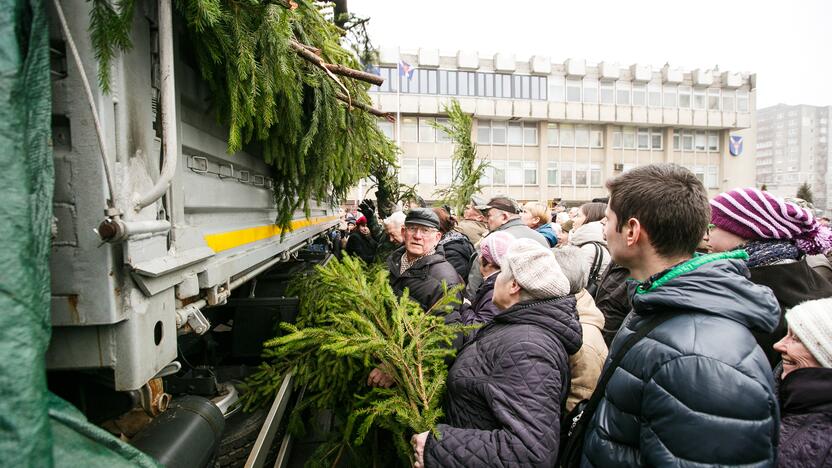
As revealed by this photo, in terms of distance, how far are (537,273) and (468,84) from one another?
109ft

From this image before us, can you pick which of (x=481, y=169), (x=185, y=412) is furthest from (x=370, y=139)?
(x=481, y=169)

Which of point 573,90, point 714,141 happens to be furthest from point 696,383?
point 714,141

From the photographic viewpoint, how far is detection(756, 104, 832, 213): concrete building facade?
294ft

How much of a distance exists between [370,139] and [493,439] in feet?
8.76

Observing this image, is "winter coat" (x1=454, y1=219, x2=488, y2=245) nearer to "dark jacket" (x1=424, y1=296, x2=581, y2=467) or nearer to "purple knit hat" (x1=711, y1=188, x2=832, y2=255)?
"purple knit hat" (x1=711, y1=188, x2=832, y2=255)

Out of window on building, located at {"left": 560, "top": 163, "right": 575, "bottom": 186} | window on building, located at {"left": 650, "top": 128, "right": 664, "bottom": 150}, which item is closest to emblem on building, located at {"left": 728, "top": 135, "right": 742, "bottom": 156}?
window on building, located at {"left": 650, "top": 128, "right": 664, "bottom": 150}

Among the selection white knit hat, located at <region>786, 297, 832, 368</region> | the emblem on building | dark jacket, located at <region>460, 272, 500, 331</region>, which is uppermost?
the emblem on building

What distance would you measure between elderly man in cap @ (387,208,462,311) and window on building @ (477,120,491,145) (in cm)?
3074

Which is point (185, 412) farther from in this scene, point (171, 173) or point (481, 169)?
point (481, 169)

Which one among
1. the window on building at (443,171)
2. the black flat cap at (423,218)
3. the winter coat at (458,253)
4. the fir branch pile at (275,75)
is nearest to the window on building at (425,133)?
the window on building at (443,171)

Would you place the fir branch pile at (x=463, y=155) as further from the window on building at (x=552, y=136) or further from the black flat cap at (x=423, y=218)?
the window on building at (x=552, y=136)

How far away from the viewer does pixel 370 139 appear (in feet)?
12.1

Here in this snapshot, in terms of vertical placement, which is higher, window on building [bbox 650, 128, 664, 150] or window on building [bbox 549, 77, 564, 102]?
window on building [bbox 549, 77, 564, 102]

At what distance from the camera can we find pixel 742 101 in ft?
121
